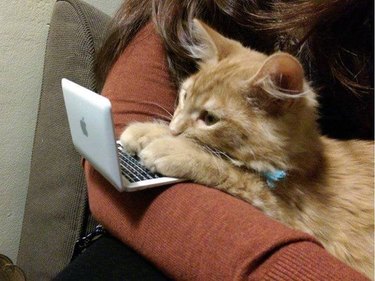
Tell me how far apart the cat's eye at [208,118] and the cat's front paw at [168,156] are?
78mm

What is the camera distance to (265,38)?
4.49ft

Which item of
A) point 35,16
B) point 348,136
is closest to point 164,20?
point 35,16

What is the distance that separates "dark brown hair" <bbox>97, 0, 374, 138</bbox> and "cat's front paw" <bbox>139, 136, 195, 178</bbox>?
0.38 metres

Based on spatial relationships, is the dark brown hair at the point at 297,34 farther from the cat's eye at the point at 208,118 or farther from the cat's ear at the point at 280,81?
the cat's ear at the point at 280,81

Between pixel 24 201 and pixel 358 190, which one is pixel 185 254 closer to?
pixel 358 190

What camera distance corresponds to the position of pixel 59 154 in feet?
4.85

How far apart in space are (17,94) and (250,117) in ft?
3.13

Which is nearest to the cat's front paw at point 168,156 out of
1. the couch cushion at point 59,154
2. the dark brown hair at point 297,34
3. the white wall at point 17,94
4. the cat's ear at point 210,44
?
the cat's ear at point 210,44

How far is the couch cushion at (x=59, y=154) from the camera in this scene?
142 centimetres

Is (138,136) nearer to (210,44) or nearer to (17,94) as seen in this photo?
(210,44)

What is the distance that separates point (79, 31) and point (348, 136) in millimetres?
881

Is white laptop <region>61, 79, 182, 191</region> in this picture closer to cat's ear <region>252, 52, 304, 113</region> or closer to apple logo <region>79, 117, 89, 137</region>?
apple logo <region>79, 117, 89, 137</region>

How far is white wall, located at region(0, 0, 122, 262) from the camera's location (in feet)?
5.08

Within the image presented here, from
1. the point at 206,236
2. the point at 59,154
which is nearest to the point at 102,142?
the point at 206,236
